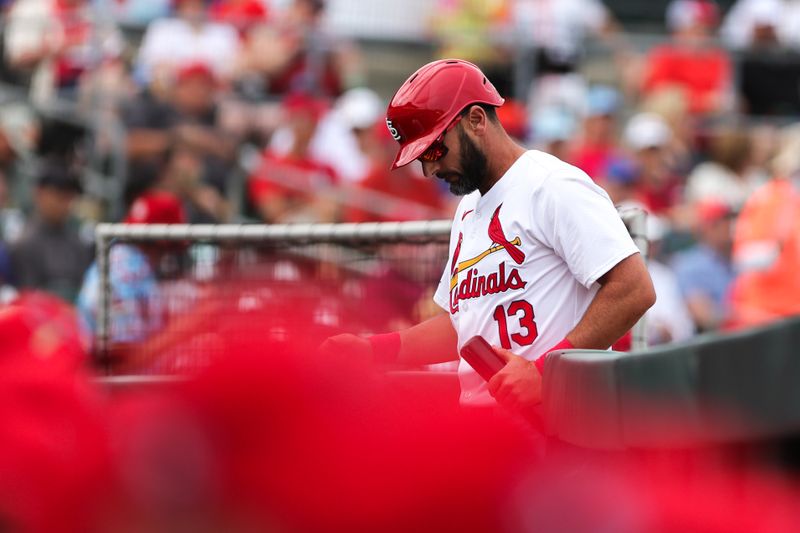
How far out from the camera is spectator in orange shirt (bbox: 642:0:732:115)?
1303 cm

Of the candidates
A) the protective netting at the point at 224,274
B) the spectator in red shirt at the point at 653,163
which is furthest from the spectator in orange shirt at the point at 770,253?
the protective netting at the point at 224,274

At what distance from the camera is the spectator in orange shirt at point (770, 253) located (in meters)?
9.09

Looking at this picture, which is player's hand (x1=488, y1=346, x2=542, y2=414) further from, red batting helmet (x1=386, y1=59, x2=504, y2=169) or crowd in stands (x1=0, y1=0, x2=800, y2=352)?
crowd in stands (x1=0, y1=0, x2=800, y2=352)

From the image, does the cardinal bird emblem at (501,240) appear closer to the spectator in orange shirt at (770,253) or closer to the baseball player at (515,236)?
the baseball player at (515,236)

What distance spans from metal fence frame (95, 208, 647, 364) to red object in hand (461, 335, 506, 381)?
8.25 ft

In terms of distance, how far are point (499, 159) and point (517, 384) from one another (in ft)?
2.99

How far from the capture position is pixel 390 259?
6.48 metres

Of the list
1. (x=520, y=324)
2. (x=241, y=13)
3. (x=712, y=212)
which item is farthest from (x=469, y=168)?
(x=241, y=13)

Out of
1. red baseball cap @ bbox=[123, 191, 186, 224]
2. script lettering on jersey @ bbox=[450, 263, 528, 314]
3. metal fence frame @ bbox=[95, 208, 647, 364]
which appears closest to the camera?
script lettering on jersey @ bbox=[450, 263, 528, 314]

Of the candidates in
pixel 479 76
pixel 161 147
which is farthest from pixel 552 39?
pixel 479 76

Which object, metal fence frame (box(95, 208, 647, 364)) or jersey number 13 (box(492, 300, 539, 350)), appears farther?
metal fence frame (box(95, 208, 647, 364))

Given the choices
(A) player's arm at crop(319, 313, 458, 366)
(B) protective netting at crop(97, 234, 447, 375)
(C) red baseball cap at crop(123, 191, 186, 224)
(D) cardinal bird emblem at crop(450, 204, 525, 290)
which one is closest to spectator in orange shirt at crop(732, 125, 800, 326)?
(B) protective netting at crop(97, 234, 447, 375)

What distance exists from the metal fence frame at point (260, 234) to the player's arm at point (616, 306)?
2.35 m

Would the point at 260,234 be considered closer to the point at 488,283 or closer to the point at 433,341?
the point at 433,341
